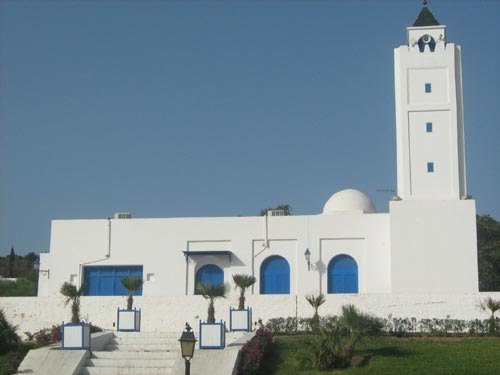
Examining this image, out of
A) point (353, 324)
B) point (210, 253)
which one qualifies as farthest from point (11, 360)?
point (210, 253)

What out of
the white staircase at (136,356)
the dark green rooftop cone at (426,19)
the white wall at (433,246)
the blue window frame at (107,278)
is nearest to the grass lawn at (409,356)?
the white staircase at (136,356)

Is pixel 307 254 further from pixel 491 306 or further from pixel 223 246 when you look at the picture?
pixel 491 306

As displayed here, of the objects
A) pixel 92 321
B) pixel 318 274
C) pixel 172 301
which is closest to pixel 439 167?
pixel 318 274

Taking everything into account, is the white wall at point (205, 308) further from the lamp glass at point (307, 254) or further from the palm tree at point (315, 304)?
the lamp glass at point (307, 254)

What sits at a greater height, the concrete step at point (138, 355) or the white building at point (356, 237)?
the white building at point (356, 237)

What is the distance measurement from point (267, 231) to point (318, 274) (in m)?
2.66

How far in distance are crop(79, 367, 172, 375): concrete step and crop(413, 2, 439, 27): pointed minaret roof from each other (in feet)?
61.2

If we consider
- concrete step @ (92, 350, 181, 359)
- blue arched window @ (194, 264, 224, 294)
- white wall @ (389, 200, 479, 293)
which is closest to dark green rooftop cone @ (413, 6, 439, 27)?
white wall @ (389, 200, 479, 293)

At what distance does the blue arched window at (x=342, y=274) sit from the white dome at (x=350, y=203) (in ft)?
7.70

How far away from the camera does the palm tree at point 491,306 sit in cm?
2436

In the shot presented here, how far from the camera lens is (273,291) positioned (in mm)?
33062

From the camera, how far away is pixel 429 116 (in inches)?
1253

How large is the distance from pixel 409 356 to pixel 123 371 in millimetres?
6970

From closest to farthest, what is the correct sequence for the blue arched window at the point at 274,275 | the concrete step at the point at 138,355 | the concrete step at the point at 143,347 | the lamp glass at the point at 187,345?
1. the lamp glass at the point at 187,345
2. the concrete step at the point at 138,355
3. the concrete step at the point at 143,347
4. the blue arched window at the point at 274,275
